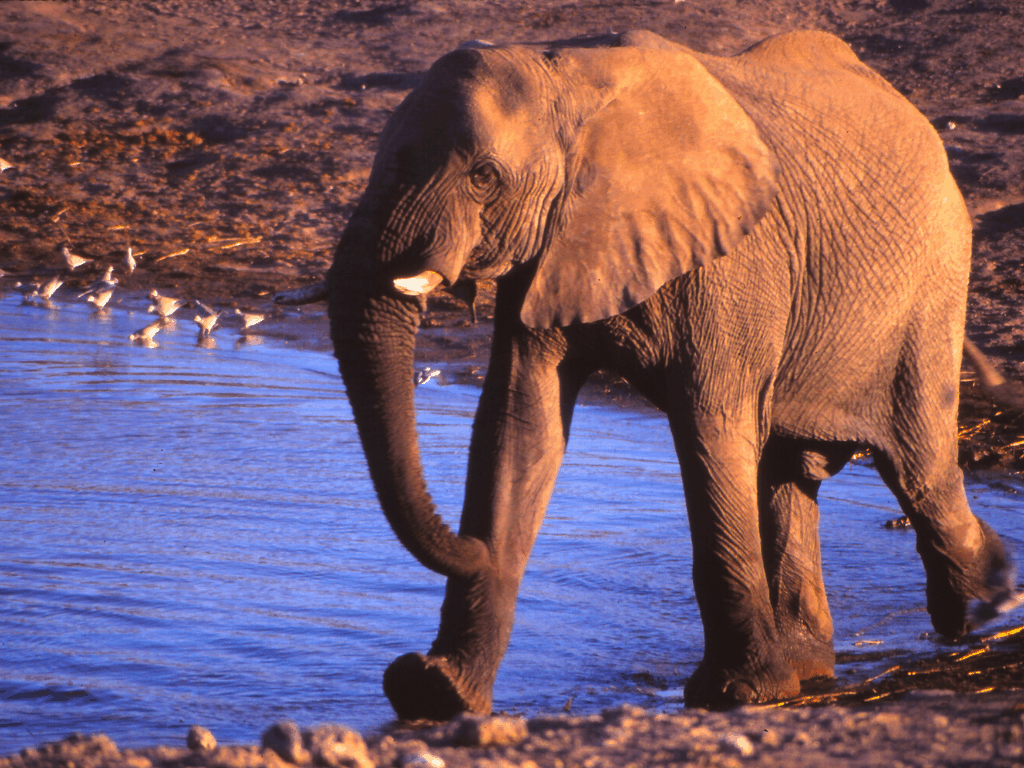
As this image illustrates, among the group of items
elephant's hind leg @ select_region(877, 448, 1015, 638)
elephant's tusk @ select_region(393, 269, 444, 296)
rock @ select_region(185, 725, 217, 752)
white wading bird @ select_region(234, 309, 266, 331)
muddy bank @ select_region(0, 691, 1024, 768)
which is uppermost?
elephant's tusk @ select_region(393, 269, 444, 296)

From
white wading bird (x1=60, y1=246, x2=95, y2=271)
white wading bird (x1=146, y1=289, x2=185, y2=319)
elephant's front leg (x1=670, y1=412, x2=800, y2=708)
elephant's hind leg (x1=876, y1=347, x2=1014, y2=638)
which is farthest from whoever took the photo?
white wading bird (x1=60, y1=246, x2=95, y2=271)

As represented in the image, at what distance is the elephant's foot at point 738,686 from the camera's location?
12.0 feet

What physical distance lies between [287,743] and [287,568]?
8.50ft

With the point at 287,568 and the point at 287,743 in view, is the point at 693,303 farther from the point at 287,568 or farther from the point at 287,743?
the point at 287,568

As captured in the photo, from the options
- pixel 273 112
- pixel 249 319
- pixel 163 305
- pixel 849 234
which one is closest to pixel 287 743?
pixel 849 234

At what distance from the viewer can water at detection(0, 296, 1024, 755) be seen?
3.95m

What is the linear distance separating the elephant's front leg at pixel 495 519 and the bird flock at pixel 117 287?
5.53 meters

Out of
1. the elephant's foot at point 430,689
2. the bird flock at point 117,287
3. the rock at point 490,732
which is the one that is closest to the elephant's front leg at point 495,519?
the elephant's foot at point 430,689

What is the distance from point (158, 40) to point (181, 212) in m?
4.19

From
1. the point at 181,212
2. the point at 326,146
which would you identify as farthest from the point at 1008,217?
the point at 181,212

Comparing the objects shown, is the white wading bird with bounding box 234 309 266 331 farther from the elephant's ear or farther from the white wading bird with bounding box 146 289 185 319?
the elephant's ear

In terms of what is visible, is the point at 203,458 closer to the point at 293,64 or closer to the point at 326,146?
the point at 326,146

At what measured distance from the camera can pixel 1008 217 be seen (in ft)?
31.3

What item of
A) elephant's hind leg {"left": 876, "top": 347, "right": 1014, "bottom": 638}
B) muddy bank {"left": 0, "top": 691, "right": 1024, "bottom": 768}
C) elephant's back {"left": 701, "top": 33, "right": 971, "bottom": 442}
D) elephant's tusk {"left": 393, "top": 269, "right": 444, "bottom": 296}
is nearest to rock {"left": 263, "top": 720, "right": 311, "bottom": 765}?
muddy bank {"left": 0, "top": 691, "right": 1024, "bottom": 768}
